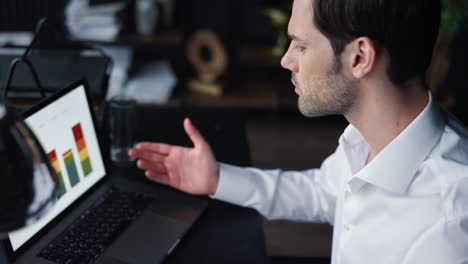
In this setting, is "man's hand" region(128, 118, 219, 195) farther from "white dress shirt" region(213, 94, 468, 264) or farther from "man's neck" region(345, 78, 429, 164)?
"man's neck" region(345, 78, 429, 164)

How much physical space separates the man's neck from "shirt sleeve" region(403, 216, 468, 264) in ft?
0.77

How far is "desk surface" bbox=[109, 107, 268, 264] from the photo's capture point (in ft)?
3.37

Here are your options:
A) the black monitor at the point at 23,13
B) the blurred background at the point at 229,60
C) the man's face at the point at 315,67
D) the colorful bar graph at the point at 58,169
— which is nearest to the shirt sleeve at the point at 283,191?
the man's face at the point at 315,67

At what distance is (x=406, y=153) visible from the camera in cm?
99

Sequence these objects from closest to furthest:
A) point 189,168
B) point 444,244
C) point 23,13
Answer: point 444,244
point 189,168
point 23,13

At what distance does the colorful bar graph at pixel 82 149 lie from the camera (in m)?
1.10

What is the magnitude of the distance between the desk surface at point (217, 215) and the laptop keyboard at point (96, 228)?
0.38ft

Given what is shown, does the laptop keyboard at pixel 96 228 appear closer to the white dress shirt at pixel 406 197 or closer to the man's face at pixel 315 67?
the white dress shirt at pixel 406 197

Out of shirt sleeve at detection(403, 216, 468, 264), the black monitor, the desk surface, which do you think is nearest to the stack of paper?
the black monitor

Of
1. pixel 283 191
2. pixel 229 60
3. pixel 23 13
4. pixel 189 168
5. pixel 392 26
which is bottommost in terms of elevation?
pixel 229 60

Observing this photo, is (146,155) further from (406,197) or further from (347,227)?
(406,197)

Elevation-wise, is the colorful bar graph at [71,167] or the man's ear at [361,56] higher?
the man's ear at [361,56]

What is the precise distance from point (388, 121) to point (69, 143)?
709 millimetres

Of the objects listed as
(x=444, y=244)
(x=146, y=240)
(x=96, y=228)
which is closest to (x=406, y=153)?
(x=444, y=244)
